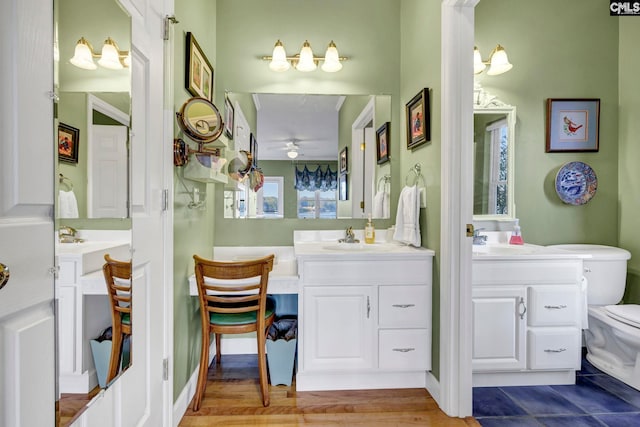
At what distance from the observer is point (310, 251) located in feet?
6.99

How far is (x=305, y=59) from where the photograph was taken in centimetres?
251

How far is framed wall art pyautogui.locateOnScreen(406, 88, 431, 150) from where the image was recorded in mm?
2104

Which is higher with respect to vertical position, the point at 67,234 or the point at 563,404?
the point at 67,234

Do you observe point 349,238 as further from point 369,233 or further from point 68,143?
point 68,143

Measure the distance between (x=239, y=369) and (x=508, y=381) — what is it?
1758mm

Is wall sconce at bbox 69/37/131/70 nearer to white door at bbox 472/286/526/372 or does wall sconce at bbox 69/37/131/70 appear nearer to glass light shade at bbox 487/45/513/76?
white door at bbox 472/286/526/372

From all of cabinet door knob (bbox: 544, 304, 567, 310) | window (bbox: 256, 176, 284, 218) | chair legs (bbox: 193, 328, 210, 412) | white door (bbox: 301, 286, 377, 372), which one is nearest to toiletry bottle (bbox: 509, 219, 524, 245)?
cabinet door knob (bbox: 544, 304, 567, 310)

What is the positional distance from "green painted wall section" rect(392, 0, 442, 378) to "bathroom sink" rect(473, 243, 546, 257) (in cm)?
35

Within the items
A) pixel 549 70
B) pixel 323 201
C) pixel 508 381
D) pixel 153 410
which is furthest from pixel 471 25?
pixel 153 410

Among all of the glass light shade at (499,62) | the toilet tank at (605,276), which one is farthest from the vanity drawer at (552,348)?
the glass light shade at (499,62)

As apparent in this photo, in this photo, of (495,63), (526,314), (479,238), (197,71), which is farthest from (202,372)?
(495,63)

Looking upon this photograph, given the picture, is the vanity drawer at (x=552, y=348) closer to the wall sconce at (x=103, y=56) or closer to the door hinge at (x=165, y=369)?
the door hinge at (x=165, y=369)

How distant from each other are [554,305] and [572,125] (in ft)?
4.78

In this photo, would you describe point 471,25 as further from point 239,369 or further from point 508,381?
point 239,369
